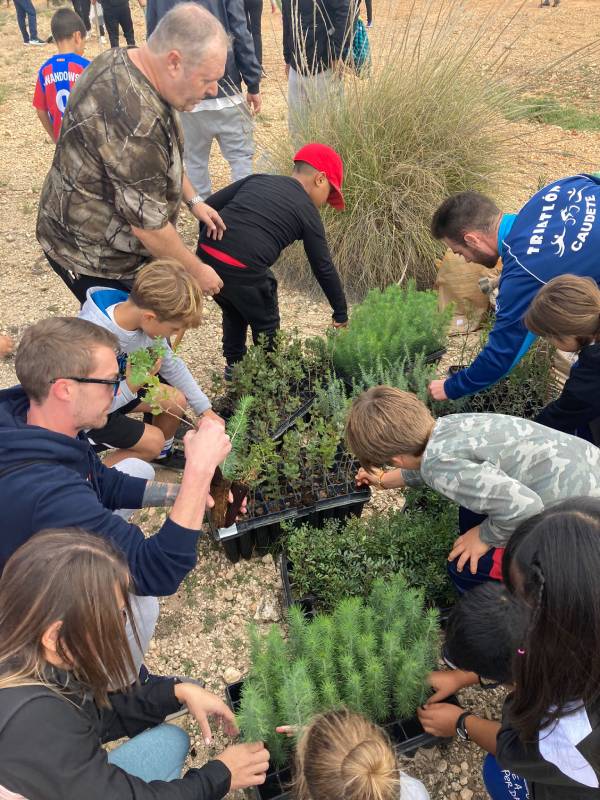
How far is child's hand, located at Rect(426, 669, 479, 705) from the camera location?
6.55 ft

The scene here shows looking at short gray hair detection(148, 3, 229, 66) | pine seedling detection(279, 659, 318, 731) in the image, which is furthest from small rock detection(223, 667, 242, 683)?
short gray hair detection(148, 3, 229, 66)

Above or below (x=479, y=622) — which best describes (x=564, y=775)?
above

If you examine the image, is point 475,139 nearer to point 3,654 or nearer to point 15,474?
point 15,474

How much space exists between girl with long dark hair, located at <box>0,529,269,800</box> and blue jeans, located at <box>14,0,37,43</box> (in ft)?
42.9

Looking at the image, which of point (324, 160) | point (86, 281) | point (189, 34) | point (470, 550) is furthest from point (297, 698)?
point (324, 160)

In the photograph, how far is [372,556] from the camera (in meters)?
2.47

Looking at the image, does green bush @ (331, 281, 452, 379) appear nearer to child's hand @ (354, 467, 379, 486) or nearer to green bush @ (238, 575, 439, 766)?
child's hand @ (354, 467, 379, 486)

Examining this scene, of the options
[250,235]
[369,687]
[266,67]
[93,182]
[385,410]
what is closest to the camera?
[369,687]

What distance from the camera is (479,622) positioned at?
1.88m

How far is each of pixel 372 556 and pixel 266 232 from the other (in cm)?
168

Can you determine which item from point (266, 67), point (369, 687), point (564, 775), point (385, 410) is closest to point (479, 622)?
point (369, 687)

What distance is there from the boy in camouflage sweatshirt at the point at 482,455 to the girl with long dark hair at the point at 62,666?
954 millimetres

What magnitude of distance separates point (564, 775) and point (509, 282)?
1.98 meters

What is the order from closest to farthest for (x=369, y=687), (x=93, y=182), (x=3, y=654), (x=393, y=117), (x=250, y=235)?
(x=3, y=654)
(x=369, y=687)
(x=93, y=182)
(x=250, y=235)
(x=393, y=117)
